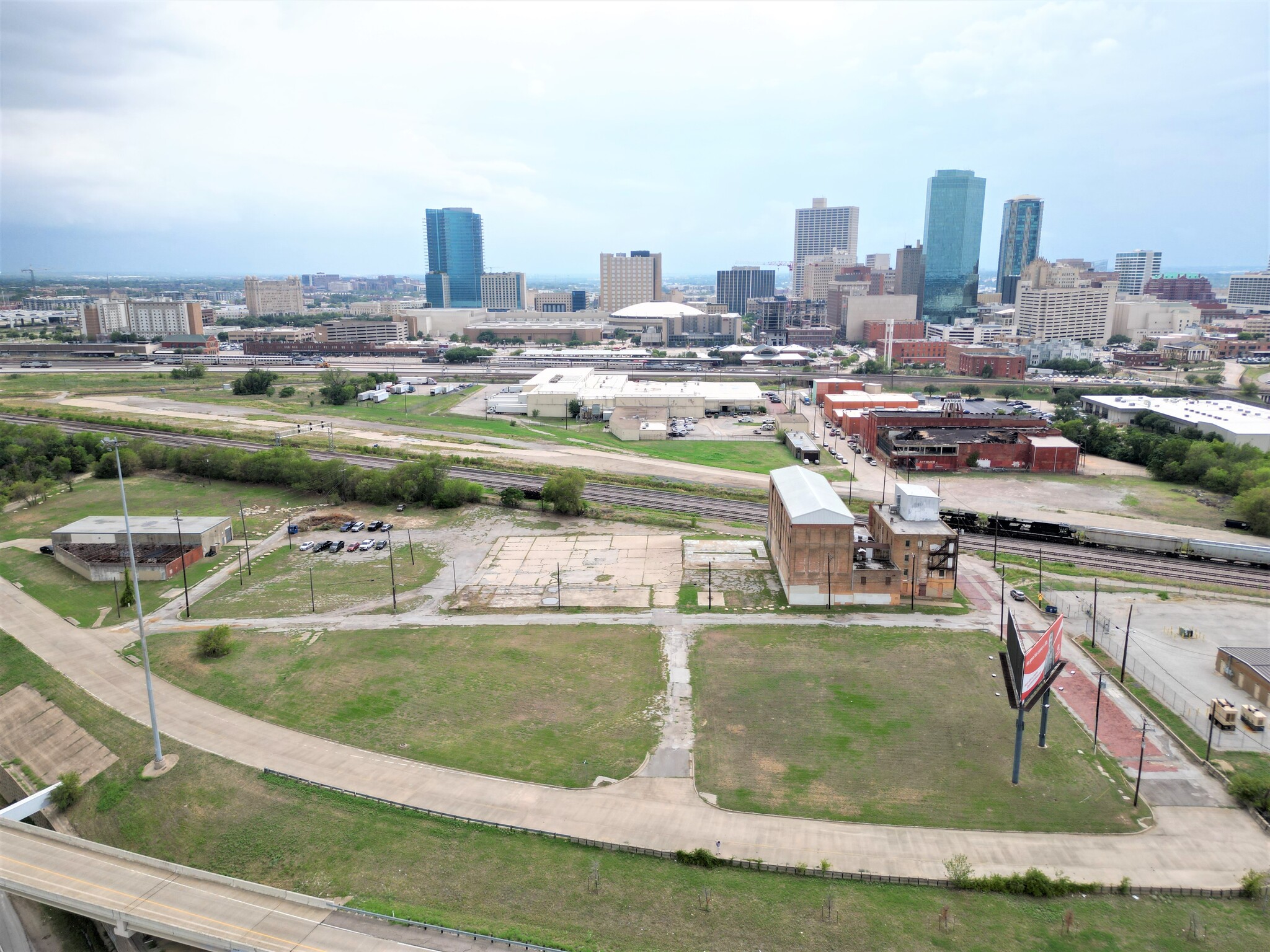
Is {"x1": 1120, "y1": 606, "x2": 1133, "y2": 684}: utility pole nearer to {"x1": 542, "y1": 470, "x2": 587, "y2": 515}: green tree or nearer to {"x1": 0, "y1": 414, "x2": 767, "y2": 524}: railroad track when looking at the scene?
{"x1": 0, "y1": 414, "x2": 767, "y2": 524}: railroad track

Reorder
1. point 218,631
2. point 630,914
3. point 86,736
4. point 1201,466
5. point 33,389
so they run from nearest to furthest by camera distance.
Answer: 1. point 630,914
2. point 86,736
3. point 218,631
4. point 1201,466
5. point 33,389

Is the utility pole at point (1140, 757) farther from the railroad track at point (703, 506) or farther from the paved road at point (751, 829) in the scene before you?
the railroad track at point (703, 506)

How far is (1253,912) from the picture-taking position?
27.8 m

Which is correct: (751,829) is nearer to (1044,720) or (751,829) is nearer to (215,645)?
(1044,720)

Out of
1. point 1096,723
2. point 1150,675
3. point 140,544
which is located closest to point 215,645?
point 140,544

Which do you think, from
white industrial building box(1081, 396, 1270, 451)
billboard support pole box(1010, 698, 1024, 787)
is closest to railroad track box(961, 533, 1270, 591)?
billboard support pole box(1010, 698, 1024, 787)

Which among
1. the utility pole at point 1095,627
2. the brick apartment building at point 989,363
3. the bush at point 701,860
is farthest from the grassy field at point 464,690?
the brick apartment building at point 989,363

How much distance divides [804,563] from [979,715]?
1647 cm

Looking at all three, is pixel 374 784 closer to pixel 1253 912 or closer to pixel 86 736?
pixel 86 736

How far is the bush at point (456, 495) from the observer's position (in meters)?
78.9

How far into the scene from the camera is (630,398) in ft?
440

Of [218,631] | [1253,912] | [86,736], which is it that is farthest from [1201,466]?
[86,736]

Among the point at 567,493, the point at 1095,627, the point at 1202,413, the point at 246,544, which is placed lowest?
the point at 246,544

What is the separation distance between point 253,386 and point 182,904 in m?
144
